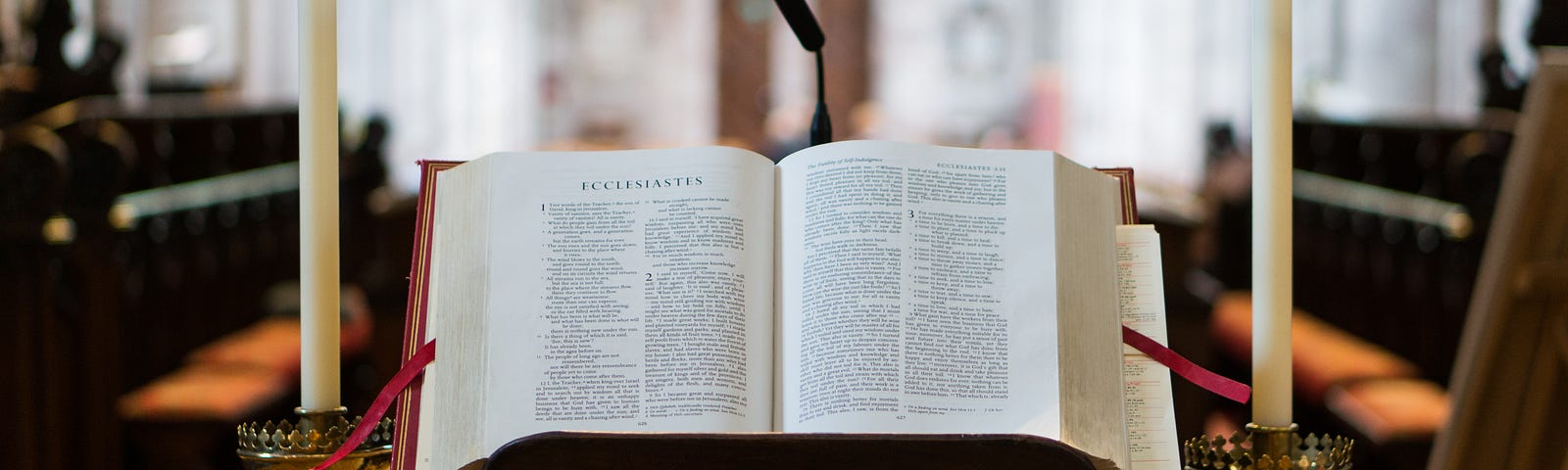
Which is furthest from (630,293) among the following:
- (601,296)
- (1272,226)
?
(1272,226)

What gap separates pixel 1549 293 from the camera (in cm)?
91

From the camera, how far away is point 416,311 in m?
0.83

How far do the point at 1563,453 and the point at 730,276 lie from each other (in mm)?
642

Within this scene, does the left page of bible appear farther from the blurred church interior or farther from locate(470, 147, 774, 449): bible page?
the blurred church interior

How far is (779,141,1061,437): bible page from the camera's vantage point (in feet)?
2.55

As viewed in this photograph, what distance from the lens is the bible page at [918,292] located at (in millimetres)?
777

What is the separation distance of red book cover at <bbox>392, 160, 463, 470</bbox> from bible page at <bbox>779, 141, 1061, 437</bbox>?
0.22 meters

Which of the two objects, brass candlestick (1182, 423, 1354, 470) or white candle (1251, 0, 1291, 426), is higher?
white candle (1251, 0, 1291, 426)

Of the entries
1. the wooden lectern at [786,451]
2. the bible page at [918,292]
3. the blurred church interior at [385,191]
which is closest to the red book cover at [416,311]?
the wooden lectern at [786,451]

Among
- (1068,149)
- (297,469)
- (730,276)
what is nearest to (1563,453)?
(730,276)

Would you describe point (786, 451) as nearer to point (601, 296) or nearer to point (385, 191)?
point (601, 296)

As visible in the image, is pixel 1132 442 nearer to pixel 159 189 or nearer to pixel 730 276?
pixel 730 276

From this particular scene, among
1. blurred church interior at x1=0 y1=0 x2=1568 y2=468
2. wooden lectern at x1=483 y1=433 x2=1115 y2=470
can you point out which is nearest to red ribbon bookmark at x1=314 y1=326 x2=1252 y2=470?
wooden lectern at x1=483 y1=433 x2=1115 y2=470

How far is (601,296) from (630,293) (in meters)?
0.02
